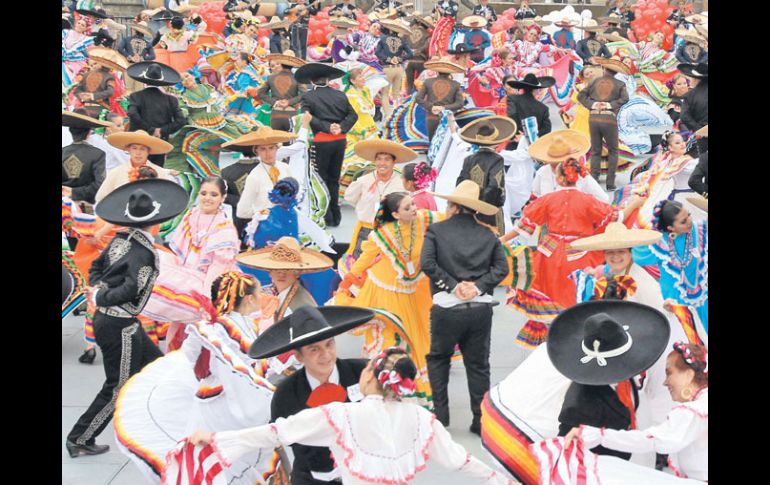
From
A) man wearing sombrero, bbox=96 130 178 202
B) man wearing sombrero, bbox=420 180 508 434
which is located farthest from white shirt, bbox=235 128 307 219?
man wearing sombrero, bbox=420 180 508 434

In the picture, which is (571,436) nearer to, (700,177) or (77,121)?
(700,177)

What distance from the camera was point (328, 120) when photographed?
11625mm

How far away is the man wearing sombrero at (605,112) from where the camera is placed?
13.5 meters

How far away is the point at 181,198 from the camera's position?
646cm

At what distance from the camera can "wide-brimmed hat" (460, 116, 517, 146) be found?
9.87 metres

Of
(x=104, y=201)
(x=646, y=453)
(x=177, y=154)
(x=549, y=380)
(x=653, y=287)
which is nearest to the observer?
(x=646, y=453)

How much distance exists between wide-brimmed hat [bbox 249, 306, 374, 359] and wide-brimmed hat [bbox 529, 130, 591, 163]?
4338 mm

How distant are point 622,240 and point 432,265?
1158 millimetres

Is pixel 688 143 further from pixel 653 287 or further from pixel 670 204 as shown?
pixel 653 287

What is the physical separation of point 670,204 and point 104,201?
11.4 feet

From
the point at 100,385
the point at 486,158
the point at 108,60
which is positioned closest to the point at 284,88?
the point at 108,60

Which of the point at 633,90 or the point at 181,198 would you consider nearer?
the point at 181,198

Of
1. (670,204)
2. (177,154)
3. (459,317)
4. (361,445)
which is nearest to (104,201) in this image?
(459,317)

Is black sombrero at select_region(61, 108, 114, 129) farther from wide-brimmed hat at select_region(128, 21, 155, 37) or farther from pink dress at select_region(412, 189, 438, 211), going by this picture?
wide-brimmed hat at select_region(128, 21, 155, 37)
